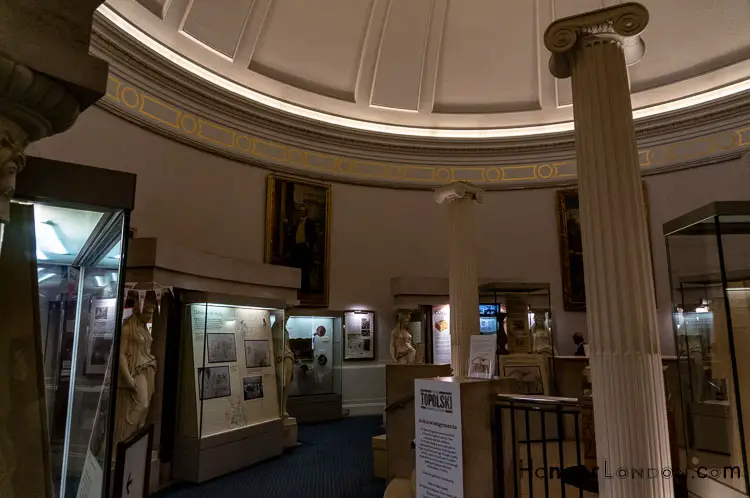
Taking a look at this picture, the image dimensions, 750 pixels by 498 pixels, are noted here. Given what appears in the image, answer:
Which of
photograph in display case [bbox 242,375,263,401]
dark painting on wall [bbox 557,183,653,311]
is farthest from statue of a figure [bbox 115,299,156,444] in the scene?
dark painting on wall [bbox 557,183,653,311]

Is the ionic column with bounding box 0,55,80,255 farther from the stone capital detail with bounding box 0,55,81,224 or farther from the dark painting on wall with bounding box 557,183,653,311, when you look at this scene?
the dark painting on wall with bounding box 557,183,653,311

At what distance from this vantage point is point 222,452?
6918 mm

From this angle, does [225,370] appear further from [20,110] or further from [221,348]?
[20,110]

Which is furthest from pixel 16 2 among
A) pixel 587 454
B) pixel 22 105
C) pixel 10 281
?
pixel 587 454

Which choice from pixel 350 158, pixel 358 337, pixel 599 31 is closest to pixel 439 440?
pixel 599 31

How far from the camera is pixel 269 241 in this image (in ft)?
38.6

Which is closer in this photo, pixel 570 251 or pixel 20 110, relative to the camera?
pixel 20 110

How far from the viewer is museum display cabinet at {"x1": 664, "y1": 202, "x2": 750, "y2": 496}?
4.15 metres

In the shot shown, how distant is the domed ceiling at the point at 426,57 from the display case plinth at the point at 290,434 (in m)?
7.41

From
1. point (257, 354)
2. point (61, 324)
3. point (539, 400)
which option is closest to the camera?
point (61, 324)

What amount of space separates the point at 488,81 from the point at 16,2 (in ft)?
44.3

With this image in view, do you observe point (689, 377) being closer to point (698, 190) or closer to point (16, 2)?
point (16, 2)

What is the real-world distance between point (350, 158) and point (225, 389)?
776 centimetres

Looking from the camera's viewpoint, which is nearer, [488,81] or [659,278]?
[659,278]
